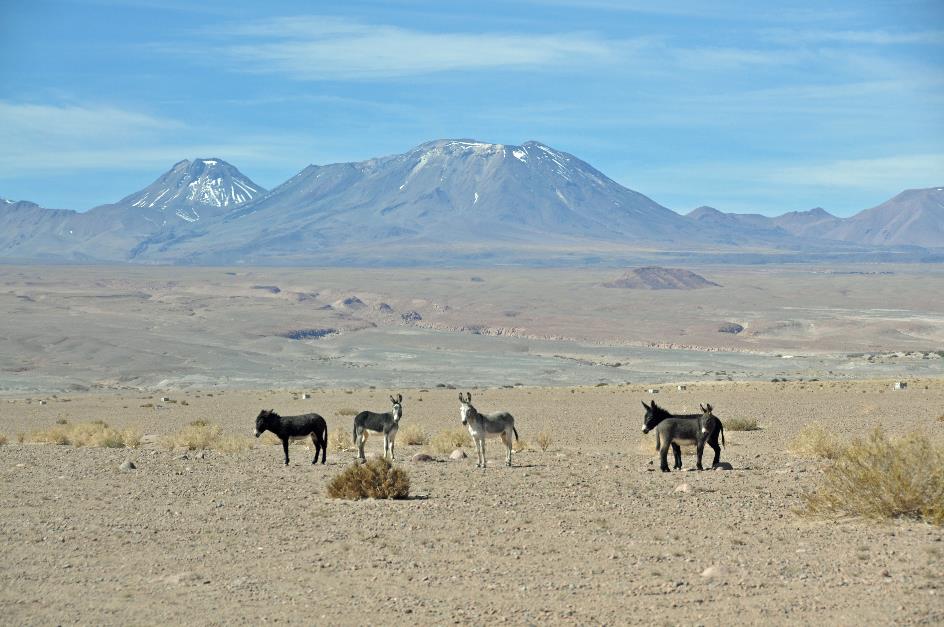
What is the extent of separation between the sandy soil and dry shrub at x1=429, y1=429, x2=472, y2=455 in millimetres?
1705

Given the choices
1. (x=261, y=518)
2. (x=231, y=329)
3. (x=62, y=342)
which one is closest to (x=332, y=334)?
(x=231, y=329)

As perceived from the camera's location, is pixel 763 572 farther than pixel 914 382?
No

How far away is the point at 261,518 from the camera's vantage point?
13195 mm

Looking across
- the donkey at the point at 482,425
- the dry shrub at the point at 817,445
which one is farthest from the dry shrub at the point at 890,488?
the donkey at the point at 482,425

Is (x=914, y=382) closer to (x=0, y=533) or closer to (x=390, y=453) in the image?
(x=390, y=453)

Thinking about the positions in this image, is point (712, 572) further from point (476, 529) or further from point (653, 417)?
point (653, 417)

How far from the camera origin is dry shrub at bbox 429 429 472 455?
20586mm

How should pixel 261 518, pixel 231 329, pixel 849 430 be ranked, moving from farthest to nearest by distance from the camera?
pixel 231 329
pixel 849 430
pixel 261 518

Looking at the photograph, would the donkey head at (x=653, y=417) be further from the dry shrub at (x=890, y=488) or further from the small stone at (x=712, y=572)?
the small stone at (x=712, y=572)

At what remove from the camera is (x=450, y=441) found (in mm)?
21078

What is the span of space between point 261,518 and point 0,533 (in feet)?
9.58

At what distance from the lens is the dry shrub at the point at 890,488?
11.5 m

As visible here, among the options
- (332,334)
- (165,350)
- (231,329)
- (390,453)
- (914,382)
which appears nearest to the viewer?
(390,453)

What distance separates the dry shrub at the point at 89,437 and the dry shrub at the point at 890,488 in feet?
48.8
